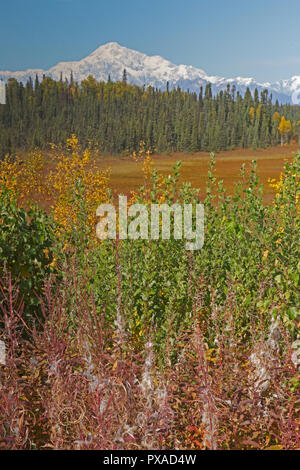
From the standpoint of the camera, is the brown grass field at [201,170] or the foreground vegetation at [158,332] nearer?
the foreground vegetation at [158,332]

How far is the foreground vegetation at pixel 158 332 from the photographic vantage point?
8.55 feet

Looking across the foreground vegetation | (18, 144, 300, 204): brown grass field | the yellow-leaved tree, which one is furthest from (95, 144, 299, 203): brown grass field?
the foreground vegetation

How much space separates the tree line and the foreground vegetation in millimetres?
96923

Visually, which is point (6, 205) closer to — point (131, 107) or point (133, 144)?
point (133, 144)

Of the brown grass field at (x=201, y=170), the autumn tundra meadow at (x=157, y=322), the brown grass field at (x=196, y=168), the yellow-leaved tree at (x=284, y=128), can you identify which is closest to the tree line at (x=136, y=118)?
the yellow-leaved tree at (x=284, y=128)

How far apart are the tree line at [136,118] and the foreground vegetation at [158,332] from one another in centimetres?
9692

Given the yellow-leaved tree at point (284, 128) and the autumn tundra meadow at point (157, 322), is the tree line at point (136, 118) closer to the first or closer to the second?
the yellow-leaved tree at point (284, 128)

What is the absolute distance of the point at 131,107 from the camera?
12475 centimetres

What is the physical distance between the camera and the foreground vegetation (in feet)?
8.55

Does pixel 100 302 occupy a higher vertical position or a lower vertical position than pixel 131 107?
lower

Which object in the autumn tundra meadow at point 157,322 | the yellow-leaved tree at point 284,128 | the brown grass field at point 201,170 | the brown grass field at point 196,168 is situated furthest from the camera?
the yellow-leaved tree at point 284,128

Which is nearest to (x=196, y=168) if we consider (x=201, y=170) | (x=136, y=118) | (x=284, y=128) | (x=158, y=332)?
(x=201, y=170)

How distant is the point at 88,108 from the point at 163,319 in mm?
130329

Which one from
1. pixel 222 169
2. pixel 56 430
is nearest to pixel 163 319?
pixel 56 430
